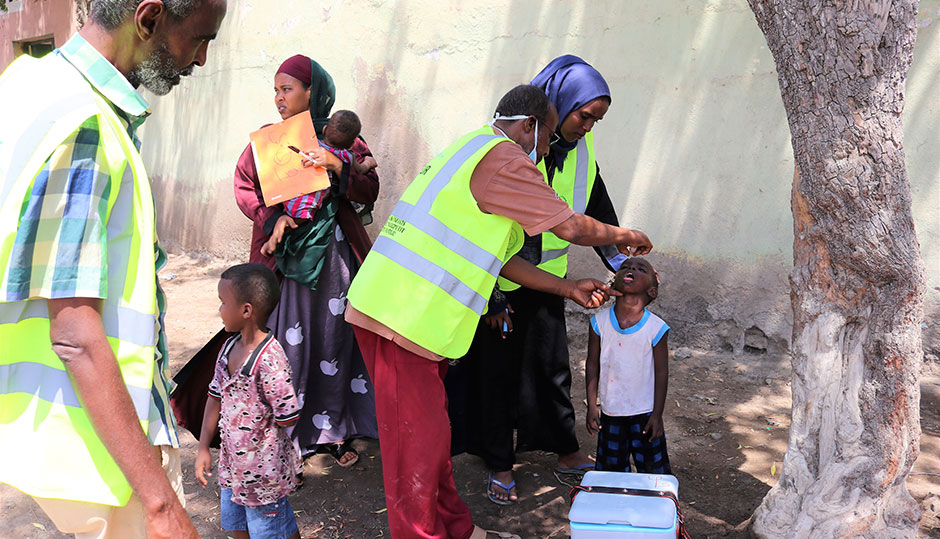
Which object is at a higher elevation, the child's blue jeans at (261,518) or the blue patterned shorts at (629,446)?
the blue patterned shorts at (629,446)

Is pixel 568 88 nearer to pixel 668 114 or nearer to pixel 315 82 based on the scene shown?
pixel 315 82

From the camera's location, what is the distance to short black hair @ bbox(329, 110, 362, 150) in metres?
3.71

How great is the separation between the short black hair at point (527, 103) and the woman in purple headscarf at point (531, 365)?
0.56m

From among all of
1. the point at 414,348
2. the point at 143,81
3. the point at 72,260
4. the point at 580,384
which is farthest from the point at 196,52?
the point at 580,384

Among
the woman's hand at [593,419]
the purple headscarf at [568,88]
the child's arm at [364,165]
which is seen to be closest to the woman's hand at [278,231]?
the child's arm at [364,165]

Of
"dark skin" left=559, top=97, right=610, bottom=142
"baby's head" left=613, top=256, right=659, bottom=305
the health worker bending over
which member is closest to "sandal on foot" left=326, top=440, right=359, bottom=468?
the health worker bending over

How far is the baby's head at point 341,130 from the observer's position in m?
3.71

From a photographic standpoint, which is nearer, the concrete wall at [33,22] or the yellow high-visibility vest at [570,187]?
the yellow high-visibility vest at [570,187]

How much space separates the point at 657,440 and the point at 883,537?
34.9 inches

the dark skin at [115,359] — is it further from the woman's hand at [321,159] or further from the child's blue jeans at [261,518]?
the woman's hand at [321,159]

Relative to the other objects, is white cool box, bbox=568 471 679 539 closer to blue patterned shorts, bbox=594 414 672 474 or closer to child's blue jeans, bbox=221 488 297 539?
blue patterned shorts, bbox=594 414 672 474

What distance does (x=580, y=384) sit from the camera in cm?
489

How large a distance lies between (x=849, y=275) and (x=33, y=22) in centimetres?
1151

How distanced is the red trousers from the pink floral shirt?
13.3 inches
